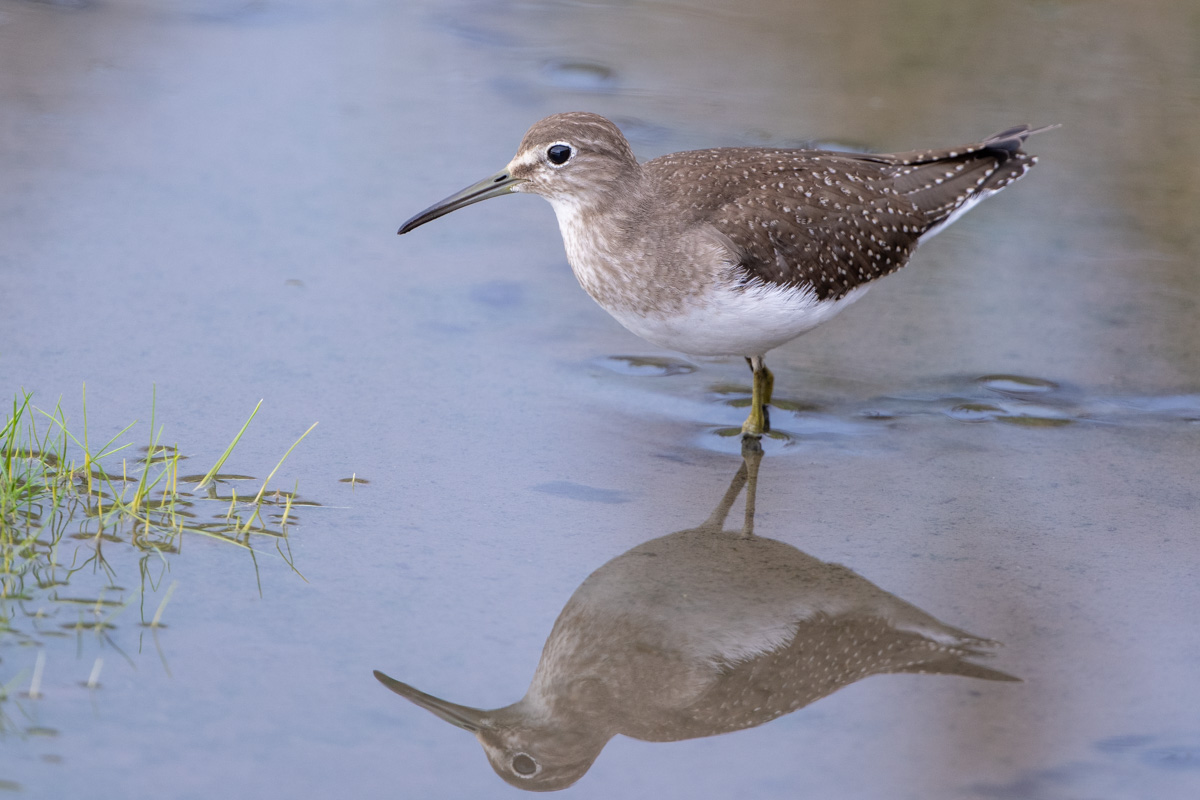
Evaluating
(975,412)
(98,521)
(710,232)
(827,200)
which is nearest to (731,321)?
(710,232)

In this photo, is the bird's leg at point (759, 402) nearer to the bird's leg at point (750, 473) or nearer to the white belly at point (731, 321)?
the bird's leg at point (750, 473)

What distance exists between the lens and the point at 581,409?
560 cm

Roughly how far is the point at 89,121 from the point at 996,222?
529cm

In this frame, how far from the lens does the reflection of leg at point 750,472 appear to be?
492cm

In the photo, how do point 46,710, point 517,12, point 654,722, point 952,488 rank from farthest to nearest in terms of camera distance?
point 517,12 → point 952,488 → point 654,722 → point 46,710

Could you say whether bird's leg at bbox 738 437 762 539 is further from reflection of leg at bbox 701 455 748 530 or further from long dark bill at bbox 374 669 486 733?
long dark bill at bbox 374 669 486 733

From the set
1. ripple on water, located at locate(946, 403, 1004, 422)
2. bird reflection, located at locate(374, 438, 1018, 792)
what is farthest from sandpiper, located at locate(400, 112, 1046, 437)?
bird reflection, located at locate(374, 438, 1018, 792)

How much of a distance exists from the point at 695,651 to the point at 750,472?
4.31 ft

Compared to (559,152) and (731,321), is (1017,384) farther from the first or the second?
(559,152)

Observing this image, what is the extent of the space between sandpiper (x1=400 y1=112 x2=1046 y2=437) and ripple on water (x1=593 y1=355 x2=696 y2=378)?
46 cm

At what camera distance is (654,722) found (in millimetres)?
3836

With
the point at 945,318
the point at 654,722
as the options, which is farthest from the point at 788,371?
the point at 654,722

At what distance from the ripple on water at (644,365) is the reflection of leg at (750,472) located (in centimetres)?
69

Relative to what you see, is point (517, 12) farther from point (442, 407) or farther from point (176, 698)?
point (176, 698)
